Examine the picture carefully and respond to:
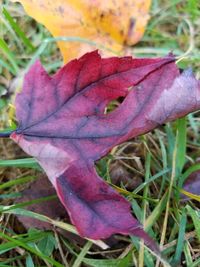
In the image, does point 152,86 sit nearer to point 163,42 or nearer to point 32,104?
point 32,104

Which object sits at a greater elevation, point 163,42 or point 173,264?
point 163,42

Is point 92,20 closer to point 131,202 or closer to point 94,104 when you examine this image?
point 94,104

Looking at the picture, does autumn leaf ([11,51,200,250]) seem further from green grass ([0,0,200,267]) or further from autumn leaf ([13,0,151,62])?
autumn leaf ([13,0,151,62])

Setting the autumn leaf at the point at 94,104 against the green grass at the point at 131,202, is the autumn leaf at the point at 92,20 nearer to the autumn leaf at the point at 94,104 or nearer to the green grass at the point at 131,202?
the green grass at the point at 131,202

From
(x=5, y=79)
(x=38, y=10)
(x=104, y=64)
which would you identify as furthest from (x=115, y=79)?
(x=5, y=79)

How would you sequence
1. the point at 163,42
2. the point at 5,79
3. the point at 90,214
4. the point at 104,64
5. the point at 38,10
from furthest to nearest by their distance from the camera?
the point at 163,42, the point at 5,79, the point at 38,10, the point at 104,64, the point at 90,214

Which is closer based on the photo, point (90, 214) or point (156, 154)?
point (90, 214)

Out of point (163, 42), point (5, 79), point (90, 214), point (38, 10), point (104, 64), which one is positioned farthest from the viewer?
point (163, 42)

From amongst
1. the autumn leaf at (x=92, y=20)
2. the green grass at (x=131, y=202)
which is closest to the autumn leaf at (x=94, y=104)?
the green grass at (x=131, y=202)
